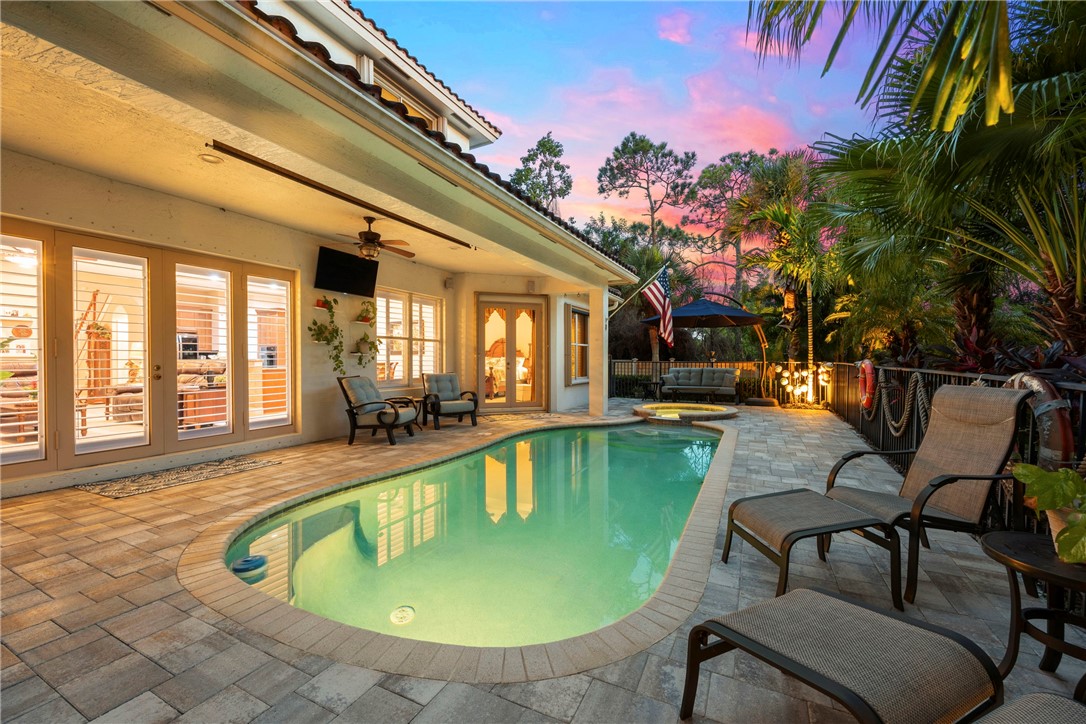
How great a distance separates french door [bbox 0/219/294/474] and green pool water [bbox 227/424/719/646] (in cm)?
242

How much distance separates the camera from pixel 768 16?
6.08ft

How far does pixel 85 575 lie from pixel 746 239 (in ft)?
51.6

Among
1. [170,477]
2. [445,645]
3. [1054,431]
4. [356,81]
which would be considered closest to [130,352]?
[170,477]

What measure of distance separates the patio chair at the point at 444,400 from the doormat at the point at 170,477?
2874mm

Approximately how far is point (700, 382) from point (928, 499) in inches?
393

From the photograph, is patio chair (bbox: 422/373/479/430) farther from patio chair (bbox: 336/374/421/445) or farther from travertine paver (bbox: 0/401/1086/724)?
travertine paver (bbox: 0/401/1086/724)

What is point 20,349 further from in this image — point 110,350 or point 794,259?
point 794,259

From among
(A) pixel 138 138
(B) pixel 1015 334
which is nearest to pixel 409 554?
(A) pixel 138 138

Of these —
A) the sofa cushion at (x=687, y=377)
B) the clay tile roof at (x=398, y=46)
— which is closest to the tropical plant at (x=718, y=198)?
the sofa cushion at (x=687, y=377)

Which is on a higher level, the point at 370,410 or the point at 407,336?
the point at 407,336

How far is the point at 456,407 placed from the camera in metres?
8.12

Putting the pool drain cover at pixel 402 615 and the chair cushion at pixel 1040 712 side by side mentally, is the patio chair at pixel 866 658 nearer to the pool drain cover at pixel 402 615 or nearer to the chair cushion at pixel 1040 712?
the chair cushion at pixel 1040 712

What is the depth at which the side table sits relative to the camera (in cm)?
153

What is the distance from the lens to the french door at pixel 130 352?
4.17 m
